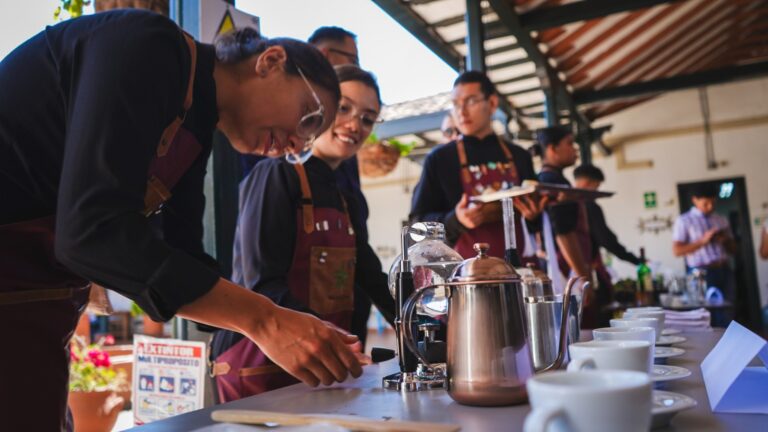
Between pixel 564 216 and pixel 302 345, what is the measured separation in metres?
2.89

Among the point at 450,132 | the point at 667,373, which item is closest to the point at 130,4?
the point at 450,132

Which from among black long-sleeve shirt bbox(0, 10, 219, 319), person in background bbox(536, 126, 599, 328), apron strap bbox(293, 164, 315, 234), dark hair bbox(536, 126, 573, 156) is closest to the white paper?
black long-sleeve shirt bbox(0, 10, 219, 319)

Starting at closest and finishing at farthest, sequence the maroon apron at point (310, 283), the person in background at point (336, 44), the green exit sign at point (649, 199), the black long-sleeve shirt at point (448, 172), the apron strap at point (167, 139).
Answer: the apron strap at point (167, 139) → the maroon apron at point (310, 283) → the person in background at point (336, 44) → the black long-sleeve shirt at point (448, 172) → the green exit sign at point (649, 199)

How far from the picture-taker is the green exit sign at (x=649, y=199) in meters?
10.8

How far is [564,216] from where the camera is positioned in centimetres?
351

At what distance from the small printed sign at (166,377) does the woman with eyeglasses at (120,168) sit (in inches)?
30.8

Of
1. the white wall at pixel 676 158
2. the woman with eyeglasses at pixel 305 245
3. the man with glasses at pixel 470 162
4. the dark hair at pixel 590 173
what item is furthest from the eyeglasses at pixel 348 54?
the white wall at pixel 676 158

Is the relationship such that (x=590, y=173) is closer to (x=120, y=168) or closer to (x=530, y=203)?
(x=530, y=203)

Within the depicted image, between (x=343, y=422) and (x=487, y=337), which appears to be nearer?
(x=343, y=422)

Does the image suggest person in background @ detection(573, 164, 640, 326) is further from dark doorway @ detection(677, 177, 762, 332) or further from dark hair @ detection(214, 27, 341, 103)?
dark doorway @ detection(677, 177, 762, 332)

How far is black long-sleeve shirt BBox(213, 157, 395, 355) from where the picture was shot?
4.93 ft

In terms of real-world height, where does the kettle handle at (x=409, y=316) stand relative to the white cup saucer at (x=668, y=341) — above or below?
above

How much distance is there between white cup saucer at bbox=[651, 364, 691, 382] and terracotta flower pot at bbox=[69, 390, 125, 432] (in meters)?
2.98

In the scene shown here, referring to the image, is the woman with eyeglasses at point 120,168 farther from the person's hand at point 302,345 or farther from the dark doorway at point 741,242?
the dark doorway at point 741,242
